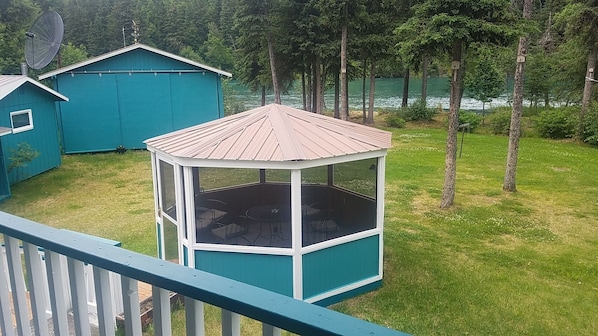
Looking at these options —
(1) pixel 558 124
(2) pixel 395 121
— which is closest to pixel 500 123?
(1) pixel 558 124

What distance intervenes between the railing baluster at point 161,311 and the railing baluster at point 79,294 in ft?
1.07

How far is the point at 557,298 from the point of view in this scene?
5.75m

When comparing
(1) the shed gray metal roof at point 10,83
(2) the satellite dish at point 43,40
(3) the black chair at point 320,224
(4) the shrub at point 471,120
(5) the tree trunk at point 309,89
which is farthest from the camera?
(5) the tree trunk at point 309,89

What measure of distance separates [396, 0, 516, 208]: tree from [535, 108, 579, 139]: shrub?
1313cm

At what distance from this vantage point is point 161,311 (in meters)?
1.27

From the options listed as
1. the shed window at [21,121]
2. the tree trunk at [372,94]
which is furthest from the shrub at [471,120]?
the shed window at [21,121]

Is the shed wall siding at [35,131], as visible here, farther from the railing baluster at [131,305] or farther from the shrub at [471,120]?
the shrub at [471,120]

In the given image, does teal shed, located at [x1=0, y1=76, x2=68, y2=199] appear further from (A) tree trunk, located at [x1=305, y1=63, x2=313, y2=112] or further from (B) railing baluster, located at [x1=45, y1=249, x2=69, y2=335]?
(A) tree trunk, located at [x1=305, y1=63, x2=313, y2=112]

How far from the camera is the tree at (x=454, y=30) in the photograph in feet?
25.3

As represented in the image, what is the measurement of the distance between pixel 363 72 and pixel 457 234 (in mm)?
17694

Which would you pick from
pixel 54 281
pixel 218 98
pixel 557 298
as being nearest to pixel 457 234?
pixel 557 298

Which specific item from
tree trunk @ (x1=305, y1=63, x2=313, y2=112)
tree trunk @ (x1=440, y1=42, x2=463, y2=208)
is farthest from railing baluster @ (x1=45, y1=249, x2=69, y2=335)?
tree trunk @ (x1=305, y1=63, x2=313, y2=112)

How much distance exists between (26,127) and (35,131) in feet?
1.41

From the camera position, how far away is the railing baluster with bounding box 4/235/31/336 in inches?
65.5
